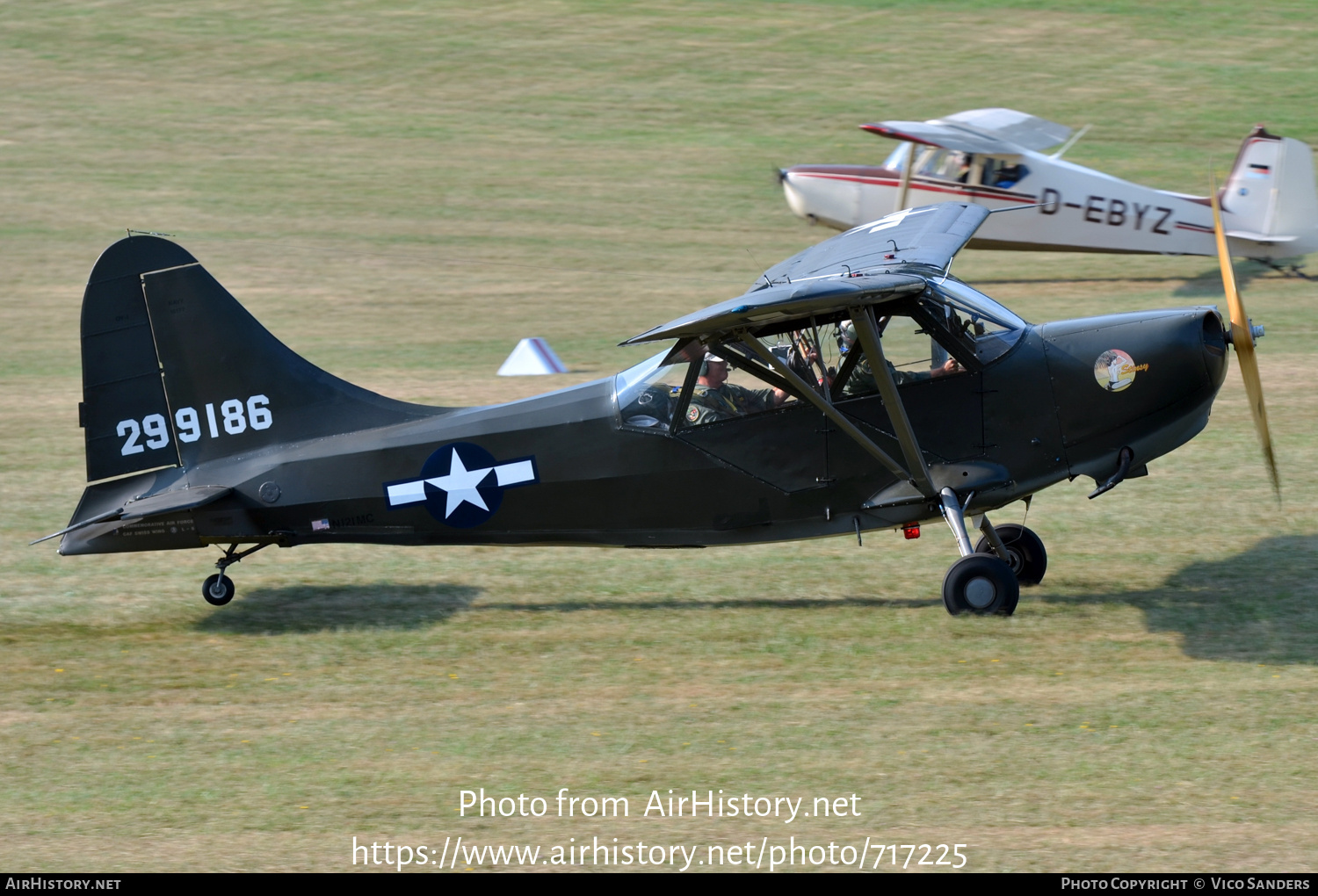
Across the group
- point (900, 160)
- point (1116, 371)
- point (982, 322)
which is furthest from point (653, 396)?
point (900, 160)

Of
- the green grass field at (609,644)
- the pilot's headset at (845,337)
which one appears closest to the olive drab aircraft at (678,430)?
the pilot's headset at (845,337)

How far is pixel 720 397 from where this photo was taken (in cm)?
988

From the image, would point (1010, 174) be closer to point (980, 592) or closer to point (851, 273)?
point (851, 273)

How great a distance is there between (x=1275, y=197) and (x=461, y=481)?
1505 cm

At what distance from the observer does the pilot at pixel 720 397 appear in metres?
9.80

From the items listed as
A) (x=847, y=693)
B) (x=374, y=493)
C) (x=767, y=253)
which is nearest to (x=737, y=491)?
(x=847, y=693)

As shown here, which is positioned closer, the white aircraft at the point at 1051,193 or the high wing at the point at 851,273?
the high wing at the point at 851,273

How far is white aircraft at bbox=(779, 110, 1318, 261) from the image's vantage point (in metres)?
20.5

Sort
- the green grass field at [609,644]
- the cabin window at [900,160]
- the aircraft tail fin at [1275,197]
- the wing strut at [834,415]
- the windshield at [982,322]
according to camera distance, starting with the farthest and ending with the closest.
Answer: the cabin window at [900,160], the aircraft tail fin at [1275,197], the windshield at [982,322], the wing strut at [834,415], the green grass field at [609,644]

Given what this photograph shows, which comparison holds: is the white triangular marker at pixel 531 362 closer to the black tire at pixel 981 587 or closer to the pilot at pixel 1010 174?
the pilot at pixel 1010 174

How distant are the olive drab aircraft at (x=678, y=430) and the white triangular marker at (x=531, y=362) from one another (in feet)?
23.0

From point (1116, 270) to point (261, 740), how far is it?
18.1 m

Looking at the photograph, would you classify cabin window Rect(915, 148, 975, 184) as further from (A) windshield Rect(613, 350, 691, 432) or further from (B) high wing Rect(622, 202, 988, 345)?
(A) windshield Rect(613, 350, 691, 432)

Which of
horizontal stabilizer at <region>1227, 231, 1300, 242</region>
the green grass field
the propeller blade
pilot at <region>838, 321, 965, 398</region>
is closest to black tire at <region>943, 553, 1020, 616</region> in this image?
the green grass field
